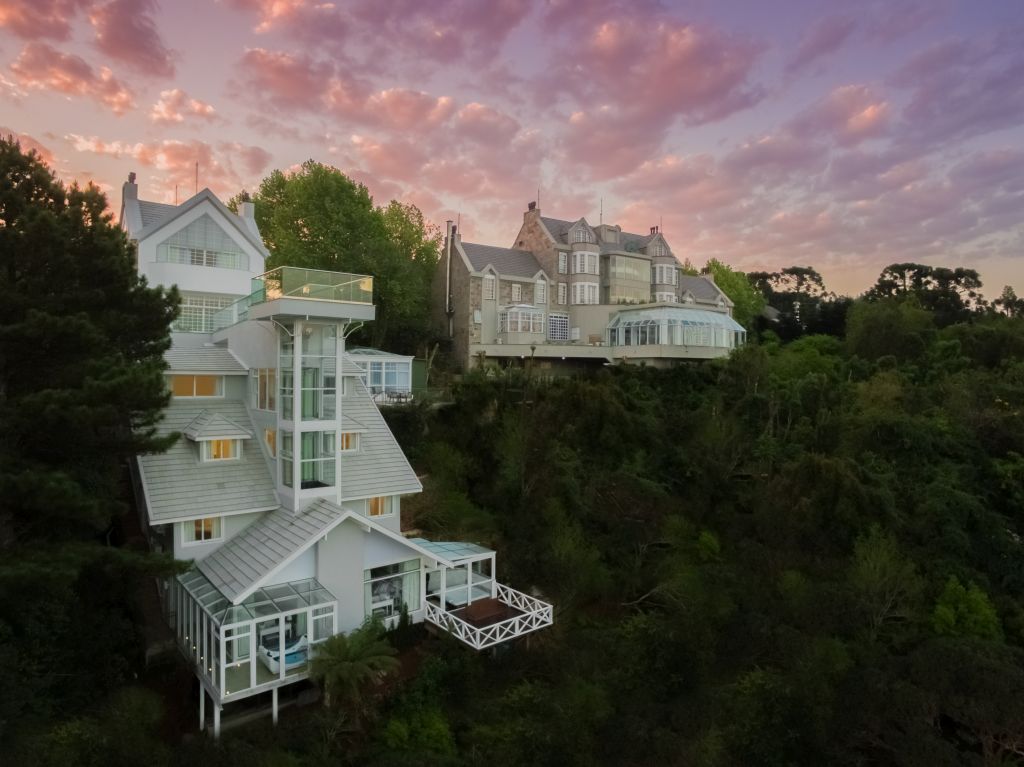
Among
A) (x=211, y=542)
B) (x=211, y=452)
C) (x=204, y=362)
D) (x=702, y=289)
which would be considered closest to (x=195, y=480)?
(x=211, y=452)

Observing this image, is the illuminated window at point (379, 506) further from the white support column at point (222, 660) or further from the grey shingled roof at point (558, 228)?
the grey shingled roof at point (558, 228)

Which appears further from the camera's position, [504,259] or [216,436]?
[504,259]

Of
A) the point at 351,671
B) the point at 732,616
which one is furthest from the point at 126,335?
the point at 732,616

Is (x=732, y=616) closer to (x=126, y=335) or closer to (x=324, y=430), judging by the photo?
(x=324, y=430)

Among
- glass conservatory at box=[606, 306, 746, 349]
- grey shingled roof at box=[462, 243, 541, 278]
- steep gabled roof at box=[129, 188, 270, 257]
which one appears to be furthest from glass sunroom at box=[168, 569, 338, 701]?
glass conservatory at box=[606, 306, 746, 349]

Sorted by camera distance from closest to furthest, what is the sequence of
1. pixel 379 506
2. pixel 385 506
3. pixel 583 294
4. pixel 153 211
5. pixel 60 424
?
1. pixel 60 424
2. pixel 379 506
3. pixel 385 506
4. pixel 153 211
5. pixel 583 294

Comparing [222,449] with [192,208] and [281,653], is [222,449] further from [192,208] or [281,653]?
[192,208]

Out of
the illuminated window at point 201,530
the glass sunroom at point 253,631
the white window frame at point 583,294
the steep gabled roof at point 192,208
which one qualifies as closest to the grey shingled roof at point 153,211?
the steep gabled roof at point 192,208
